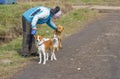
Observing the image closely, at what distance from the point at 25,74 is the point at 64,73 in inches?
36.3

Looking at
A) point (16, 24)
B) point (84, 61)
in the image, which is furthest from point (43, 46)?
point (16, 24)

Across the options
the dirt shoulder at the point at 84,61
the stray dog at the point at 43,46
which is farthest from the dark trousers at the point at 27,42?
the stray dog at the point at 43,46

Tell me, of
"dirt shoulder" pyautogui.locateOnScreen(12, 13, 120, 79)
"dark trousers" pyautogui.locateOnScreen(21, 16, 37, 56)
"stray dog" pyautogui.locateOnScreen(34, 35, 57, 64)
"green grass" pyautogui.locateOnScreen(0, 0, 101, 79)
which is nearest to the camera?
"dirt shoulder" pyautogui.locateOnScreen(12, 13, 120, 79)

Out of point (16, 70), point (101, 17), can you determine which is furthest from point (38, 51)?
point (101, 17)

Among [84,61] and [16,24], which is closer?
[84,61]

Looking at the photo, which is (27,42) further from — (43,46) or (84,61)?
(84,61)

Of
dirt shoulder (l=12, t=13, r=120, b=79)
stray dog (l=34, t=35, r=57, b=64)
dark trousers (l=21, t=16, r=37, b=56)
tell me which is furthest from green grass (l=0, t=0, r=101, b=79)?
stray dog (l=34, t=35, r=57, b=64)

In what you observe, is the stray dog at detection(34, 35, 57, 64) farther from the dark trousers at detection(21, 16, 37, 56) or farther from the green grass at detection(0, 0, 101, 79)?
the dark trousers at detection(21, 16, 37, 56)

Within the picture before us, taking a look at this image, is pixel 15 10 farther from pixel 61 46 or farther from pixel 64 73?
pixel 64 73

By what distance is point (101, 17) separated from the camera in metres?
24.6

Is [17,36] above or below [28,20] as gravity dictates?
below

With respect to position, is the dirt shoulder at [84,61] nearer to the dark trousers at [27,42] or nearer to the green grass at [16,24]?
the green grass at [16,24]

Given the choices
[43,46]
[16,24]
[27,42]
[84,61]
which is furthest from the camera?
[16,24]

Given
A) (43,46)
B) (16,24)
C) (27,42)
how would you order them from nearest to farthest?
(43,46), (27,42), (16,24)
